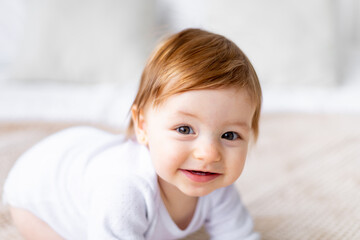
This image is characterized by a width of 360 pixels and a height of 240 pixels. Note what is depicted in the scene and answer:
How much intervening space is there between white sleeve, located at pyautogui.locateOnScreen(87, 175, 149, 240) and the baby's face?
0.22 ft

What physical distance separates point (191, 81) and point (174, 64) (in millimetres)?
56

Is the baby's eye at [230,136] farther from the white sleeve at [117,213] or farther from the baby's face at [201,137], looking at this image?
the white sleeve at [117,213]

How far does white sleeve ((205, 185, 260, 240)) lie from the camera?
883 mm

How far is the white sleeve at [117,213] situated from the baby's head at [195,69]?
0.53 feet

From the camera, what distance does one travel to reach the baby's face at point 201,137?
67 cm

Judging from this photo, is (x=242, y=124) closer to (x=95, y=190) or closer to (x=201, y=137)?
(x=201, y=137)

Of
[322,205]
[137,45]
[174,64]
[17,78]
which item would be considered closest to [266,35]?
[137,45]

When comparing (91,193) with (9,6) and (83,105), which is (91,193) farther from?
(9,6)

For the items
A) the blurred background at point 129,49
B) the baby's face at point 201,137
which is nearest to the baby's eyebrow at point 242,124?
the baby's face at point 201,137

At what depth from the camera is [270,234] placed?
3.17ft

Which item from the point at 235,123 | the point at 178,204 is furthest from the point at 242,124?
the point at 178,204

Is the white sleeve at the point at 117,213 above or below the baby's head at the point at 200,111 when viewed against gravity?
below

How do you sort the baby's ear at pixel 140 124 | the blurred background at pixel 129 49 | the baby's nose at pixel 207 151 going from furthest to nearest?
1. the blurred background at pixel 129 49
2. the baby's ear at pixel 140 124
3. the baby's nose at pixel 207 151

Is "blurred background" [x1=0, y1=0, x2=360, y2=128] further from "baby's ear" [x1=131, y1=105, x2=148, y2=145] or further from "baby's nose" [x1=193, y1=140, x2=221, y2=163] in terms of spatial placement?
"baby's nose" [x1=193, y1=140, x2=221, y2=163]
